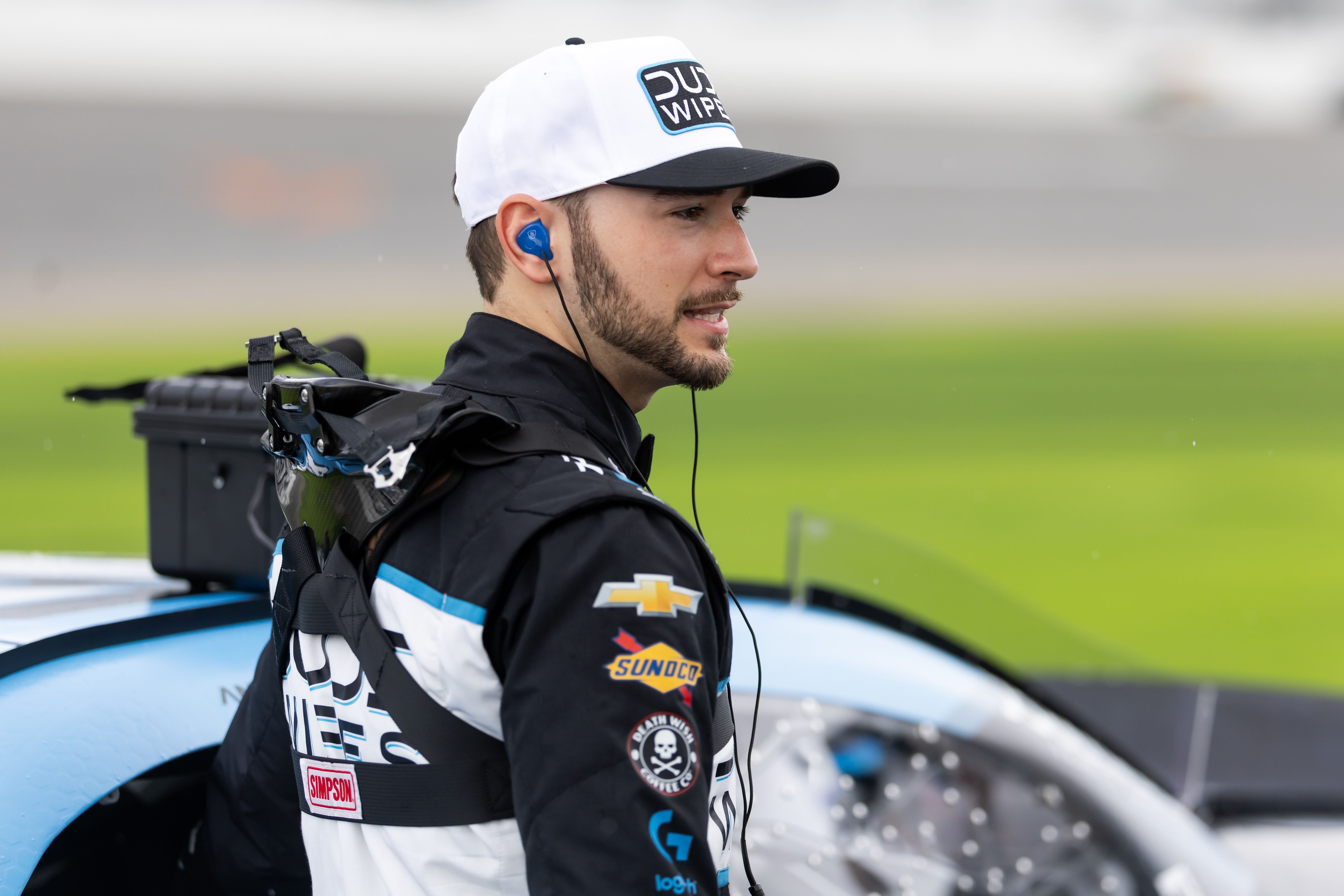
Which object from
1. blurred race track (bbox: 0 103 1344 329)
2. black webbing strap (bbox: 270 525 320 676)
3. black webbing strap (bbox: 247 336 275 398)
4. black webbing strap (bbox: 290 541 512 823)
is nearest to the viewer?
black webbing strap (bbox: 290 541 512 823)

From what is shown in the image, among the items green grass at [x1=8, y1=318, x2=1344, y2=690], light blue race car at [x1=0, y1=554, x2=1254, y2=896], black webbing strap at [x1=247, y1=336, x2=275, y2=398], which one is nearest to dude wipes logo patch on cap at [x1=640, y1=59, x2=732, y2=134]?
black webbing strap at [x1=247, y1=336, x2=275, y2=398]

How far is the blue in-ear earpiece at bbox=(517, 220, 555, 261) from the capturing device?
1212 mm

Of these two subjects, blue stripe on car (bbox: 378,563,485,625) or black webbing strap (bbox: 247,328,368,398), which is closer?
blue stripe on car (bbox: 378,563,485,625)

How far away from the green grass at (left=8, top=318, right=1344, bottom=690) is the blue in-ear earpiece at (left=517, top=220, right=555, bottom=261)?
5.45 m

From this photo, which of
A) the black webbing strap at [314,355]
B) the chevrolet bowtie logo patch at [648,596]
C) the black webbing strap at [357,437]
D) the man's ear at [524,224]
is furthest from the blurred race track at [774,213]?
the chevrolet bowtie logo patch at [648,596]

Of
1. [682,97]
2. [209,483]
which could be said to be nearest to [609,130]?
[682,97]

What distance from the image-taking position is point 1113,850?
7.27 feet

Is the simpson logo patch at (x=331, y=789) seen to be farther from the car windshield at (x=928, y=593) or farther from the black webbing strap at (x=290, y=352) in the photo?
the car windshield at (x=928, y=593)

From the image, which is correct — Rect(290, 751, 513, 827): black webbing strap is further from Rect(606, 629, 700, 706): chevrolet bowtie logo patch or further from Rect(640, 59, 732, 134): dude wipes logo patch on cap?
Rect(640, 59, 732, 134): dude wipes logo patch on cap

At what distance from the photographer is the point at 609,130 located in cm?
118

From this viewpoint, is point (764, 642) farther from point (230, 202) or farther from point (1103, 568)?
point (230, 202)

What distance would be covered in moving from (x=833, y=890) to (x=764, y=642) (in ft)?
1.50

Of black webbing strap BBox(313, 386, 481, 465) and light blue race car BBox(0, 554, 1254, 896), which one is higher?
black webbing strap BBox(313, 386, 481, 465)

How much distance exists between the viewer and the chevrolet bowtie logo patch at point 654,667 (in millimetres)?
931
